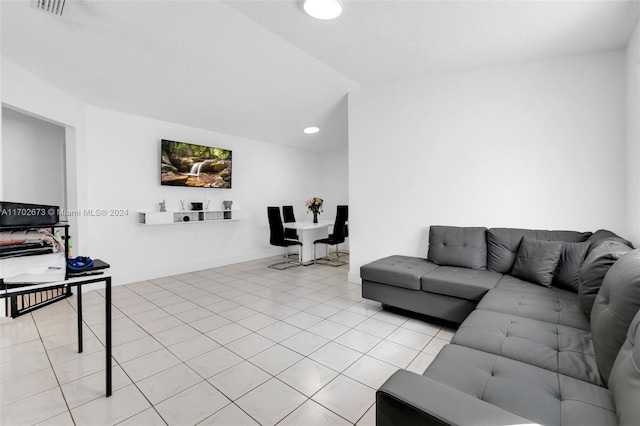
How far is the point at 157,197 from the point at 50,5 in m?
3.03

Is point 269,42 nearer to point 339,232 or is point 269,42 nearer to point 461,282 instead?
point 461,282

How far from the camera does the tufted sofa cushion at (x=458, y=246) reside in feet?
10.2

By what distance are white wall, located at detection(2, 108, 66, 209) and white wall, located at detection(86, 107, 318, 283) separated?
3.81 ft

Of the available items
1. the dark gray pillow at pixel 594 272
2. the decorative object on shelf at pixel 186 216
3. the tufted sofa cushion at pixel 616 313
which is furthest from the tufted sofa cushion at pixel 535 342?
the decorative object on shelf at pixel 186 216

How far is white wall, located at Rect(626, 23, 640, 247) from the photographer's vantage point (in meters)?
2.40

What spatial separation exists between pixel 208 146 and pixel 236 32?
298 cm

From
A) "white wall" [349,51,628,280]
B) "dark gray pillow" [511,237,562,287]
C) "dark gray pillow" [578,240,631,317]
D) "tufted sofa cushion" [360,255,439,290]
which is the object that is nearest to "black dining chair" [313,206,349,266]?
"white wall" [349,51,628,280]

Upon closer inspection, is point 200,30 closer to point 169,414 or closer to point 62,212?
point 169,414

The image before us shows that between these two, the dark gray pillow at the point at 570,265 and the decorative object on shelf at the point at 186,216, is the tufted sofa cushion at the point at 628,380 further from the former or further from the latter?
the decorative object on shelf at the point at 186,216

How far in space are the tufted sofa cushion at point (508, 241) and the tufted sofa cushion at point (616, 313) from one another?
1589mm

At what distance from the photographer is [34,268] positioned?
1.63 metres

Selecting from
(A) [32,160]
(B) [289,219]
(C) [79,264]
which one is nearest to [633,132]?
(C) [79,264]

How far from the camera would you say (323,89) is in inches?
162

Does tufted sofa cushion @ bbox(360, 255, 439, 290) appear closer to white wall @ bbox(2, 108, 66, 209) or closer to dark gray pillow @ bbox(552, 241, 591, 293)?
dark gray pillow @ bbox(552, 241, 591, 293)
